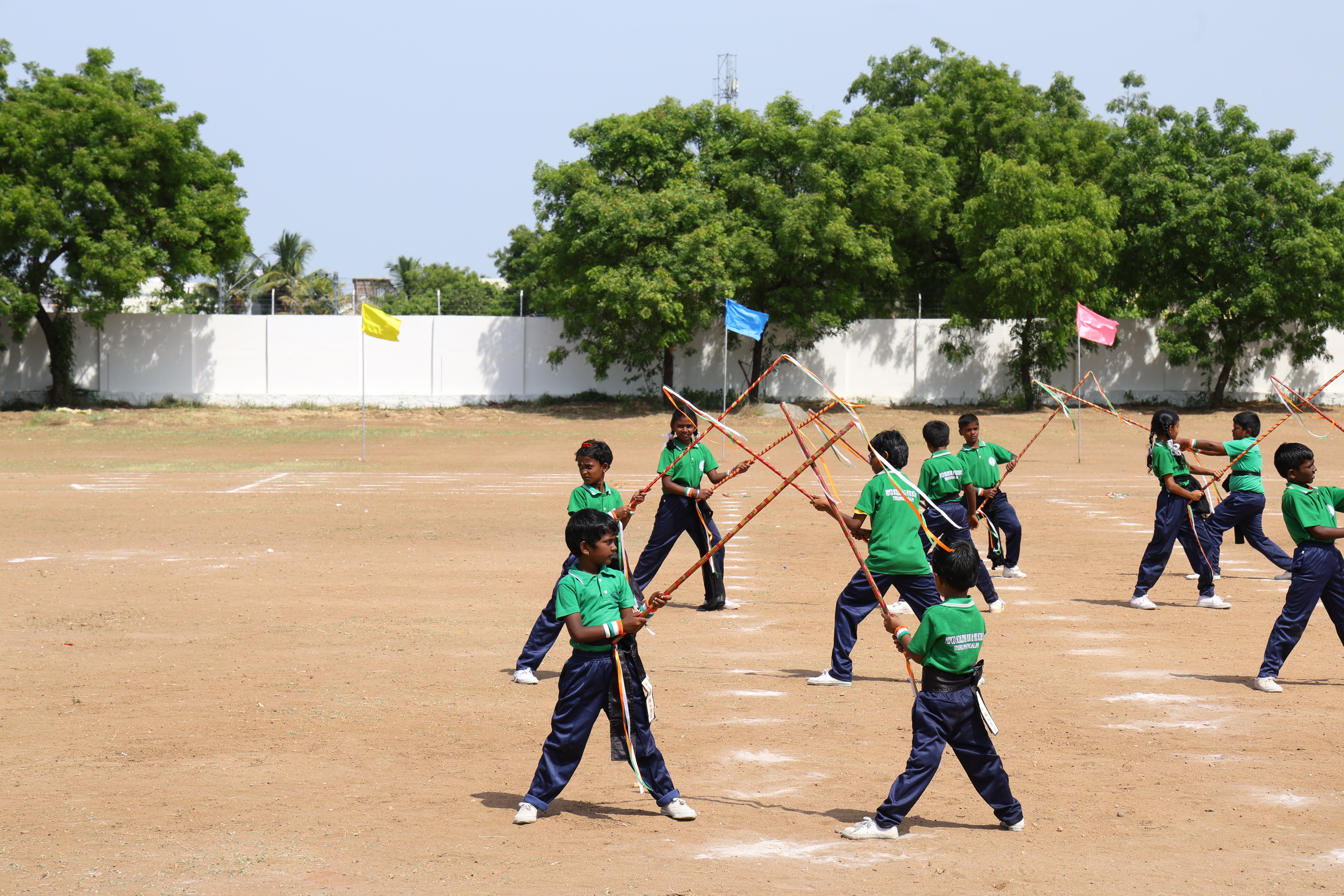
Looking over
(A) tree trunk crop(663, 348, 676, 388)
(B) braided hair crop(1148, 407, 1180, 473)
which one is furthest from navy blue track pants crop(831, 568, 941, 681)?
(A) tree trunk crop(663, 348, 676, 388)

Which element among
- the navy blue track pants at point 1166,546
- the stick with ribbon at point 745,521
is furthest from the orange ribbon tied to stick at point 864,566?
the navy blue track pants at point 1166,546

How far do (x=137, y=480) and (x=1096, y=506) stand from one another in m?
17.2

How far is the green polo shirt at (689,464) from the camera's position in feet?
36.8

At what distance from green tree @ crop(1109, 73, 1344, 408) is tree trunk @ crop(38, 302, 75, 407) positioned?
1304 inches

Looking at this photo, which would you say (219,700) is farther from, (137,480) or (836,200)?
(836,200)

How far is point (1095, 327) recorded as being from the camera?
30.7m

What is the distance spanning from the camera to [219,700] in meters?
8.13

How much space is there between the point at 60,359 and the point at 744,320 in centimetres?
2238

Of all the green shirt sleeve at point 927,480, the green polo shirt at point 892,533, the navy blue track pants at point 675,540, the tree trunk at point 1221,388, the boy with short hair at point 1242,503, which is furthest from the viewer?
the tree trunk at point 1221,388

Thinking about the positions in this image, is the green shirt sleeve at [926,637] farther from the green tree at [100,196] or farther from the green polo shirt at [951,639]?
the green tree at [100,196]

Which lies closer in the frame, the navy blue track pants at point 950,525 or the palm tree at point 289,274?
the navy blue track pants at point 950,525

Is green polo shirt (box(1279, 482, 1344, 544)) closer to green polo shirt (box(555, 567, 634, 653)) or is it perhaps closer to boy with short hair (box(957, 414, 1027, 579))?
boy with short hair (box(957, 414, 1027, 579))

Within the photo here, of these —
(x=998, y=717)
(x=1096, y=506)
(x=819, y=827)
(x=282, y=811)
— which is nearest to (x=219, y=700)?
(x=282, y=811)

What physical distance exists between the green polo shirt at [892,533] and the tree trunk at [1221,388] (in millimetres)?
34251
